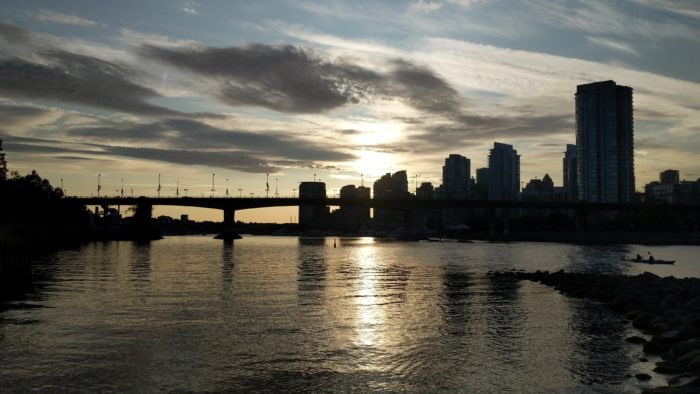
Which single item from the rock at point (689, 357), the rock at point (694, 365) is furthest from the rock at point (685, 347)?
the rock at point (694, 365)

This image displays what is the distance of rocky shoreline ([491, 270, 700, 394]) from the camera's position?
21.0m

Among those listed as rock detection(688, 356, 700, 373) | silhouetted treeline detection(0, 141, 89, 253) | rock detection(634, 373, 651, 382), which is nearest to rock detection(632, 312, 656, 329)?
rock detection(688, 356, 700, 373)

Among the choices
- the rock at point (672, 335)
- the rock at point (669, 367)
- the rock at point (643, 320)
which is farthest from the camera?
the rock at point (643, 320)

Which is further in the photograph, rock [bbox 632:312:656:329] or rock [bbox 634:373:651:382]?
rock [bbox 632:312:656:329]

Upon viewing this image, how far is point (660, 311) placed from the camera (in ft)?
111

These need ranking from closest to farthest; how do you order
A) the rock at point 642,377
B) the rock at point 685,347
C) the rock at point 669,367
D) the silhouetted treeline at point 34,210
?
1. the rock at point 642,377
2. the rock at point 669,367
3. the rock at point 685,347
4. the silhouetted treeline at point 34,210

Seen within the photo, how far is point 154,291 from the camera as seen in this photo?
47656 mm

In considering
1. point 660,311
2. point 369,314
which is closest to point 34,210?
point 369,314

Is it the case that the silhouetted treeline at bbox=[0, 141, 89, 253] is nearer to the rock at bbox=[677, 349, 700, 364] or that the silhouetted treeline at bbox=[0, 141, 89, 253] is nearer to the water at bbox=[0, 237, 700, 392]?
the water at bbox=[0, 237, 700, 392]

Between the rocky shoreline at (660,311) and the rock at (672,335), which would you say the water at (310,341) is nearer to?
the rocky shoreline at (660,311)

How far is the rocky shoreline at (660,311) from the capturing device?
2095 cm

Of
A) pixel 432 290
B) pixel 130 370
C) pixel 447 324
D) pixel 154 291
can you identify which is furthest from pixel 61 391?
pixel 432 290

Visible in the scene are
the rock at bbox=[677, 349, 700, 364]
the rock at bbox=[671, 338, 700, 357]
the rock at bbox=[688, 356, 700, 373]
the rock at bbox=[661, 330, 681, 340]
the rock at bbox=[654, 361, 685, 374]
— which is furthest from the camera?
the rock at bbox=[661, 330, 681, 340]

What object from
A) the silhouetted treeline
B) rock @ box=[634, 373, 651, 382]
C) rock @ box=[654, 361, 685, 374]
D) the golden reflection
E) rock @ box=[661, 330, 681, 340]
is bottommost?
the golden reflection
